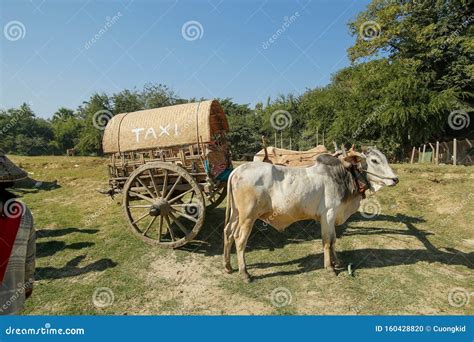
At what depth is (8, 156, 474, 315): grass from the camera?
5188mm

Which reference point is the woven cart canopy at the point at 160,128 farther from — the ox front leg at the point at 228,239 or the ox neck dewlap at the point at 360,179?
the ox neck dewlap at the point at 360,179

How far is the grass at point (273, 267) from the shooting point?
204 inches

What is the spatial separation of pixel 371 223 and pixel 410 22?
21157 millimetres

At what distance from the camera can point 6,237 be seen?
9.53 feet

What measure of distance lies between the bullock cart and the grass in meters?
0.84

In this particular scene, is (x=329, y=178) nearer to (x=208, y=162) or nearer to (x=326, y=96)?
(x=208, y=162)

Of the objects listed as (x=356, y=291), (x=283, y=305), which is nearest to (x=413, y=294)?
(x=356, y=291)

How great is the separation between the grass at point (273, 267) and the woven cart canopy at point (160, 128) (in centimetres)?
222

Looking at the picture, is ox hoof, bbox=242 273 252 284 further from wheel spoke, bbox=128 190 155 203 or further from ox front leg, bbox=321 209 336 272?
wheel spoke, bbox=128 190 155 203

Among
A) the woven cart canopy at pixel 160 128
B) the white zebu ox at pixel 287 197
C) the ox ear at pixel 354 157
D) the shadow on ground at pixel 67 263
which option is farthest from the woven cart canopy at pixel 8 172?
the ox ear at pixel 354 157

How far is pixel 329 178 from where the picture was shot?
6211 mm

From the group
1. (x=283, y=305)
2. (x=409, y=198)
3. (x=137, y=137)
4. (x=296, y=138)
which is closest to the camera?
(x=283, y=305)

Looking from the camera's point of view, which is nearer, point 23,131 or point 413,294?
point 413,294

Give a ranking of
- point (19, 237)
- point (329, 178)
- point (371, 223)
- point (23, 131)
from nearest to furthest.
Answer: point (19, 237) → point (329, 178) → point (371, 223) → point (23, 131)
